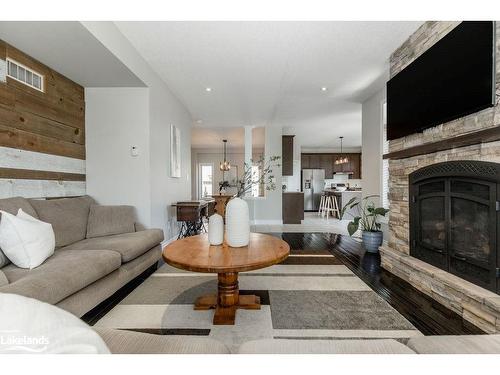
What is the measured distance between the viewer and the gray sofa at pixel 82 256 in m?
1.58

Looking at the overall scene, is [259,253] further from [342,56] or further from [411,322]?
[342,56]

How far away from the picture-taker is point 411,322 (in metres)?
1.86

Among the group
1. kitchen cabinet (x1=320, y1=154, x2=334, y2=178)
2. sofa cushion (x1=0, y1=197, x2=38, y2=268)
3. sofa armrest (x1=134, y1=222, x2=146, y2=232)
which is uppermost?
kitchen cabinet (x1=320, y1=154, x2=334, y2=178)

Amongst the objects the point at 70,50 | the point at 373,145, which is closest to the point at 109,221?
the point at 70,50

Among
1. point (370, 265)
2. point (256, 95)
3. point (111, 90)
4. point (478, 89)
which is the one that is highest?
point (256, 95)

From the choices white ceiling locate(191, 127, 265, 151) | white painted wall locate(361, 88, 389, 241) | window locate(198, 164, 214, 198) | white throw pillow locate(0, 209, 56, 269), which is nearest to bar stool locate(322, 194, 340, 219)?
white ceiling locate(191, 127, 265, 151)

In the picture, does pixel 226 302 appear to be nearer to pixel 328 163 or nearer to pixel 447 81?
pixel 447 81

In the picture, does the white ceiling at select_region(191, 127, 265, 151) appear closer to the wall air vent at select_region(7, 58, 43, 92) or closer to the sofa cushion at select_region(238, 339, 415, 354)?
the wall air vent at select_region(7, 58, 43, 92)

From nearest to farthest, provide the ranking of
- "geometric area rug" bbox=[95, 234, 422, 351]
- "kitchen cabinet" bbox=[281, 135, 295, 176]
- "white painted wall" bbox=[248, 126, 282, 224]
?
1. "geometric area rug" bbox=[95, 234, 422, 351]
2. "white painted wall" bbox=[248, 126, 282, 224]
3. "kitchen cabinet" bbox=[281, 135, 295, 176]

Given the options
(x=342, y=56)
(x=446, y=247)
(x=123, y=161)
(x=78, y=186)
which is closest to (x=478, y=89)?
(x=446, y=247)

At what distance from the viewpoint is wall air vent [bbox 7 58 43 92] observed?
2.42 metres

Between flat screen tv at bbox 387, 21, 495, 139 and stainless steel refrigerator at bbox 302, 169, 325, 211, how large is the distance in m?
7.09

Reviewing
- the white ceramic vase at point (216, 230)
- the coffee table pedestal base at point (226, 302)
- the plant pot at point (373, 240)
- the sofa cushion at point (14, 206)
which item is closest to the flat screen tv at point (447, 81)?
the plant pot at point (373, 240)
